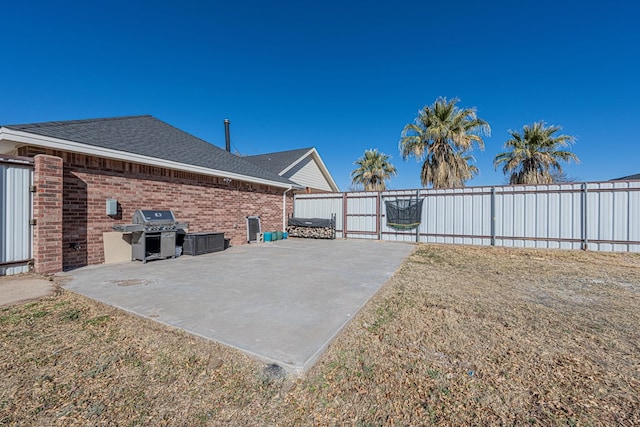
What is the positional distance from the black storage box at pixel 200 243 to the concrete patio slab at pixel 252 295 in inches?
27.9

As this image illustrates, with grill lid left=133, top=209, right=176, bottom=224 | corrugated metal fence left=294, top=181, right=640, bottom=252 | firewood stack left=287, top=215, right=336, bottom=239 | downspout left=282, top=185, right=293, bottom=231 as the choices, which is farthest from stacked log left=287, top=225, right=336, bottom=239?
grill lid left=133, top=209, right=176, bottom=224

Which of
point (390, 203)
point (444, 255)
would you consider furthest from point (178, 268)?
point (390, 203)

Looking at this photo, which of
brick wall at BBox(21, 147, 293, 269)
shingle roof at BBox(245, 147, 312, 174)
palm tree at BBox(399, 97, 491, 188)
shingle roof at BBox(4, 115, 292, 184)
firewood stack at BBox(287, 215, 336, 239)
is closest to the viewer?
brick wall at BBox(21, 147, 293, 269)

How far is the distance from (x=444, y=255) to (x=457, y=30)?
8726 millimetres

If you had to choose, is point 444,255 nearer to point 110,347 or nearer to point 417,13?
point 110,347

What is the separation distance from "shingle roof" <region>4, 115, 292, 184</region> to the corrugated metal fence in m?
4.62

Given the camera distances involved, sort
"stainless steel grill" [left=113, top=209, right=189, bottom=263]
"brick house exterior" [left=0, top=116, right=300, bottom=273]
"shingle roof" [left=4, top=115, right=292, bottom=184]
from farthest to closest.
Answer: "stainless steel grill" [left=113, top=209, right=189, bottom=263], "shingle roof" [left=4, top=115, right=292, bottom=184], "brick house exterior" [left=0, top=116, right=300, bottom=273]

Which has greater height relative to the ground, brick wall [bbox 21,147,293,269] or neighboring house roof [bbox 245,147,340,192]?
neighboring house roof [bbox 245,147,340,192]

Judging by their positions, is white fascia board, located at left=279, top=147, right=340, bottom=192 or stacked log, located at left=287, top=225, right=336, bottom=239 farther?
white fascia board, located at left=279, top=147, right=340, bottom=192

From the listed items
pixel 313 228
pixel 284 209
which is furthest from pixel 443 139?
pixel 284 209

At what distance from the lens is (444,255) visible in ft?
26.2

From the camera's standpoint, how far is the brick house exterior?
16.1ft

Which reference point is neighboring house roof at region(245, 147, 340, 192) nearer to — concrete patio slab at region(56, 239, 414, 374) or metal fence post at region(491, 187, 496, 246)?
concrete patio slab at region(56, 239, 414, 374)

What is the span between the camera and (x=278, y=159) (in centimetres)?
1631
